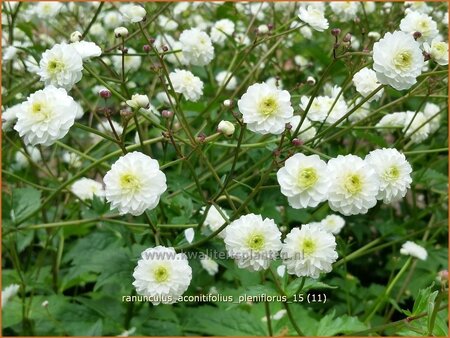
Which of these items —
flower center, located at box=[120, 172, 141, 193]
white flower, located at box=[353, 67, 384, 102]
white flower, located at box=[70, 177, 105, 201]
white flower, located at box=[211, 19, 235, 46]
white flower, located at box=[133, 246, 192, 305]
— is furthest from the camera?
white flower, located at box=[211, 19, 235, 46]

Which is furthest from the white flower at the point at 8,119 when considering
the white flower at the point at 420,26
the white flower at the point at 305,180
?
the white flower at the point at 420,26

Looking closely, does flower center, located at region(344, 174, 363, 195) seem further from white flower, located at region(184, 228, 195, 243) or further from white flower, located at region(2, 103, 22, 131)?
white flower, located at region(2, 103, 22, 131)

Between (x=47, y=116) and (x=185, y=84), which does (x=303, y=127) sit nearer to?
(x=185, y=84)

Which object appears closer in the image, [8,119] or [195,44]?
[8,119]

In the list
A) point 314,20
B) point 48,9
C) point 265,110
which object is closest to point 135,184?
point 265,110

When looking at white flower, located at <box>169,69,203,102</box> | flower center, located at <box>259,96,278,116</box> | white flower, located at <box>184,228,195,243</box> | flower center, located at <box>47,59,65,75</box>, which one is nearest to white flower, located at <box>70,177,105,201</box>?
white flower, located at <box>169,69,203,102</box>

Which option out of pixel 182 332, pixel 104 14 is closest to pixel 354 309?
pixel 182 332
